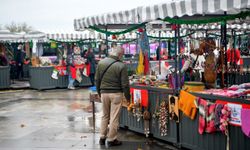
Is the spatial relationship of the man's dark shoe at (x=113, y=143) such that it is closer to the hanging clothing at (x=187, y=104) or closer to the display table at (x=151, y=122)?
the display table at (x=151, y=122)

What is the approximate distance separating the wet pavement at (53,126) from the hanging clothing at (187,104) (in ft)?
3.73

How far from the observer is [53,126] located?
1049cm

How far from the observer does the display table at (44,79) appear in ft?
63.4

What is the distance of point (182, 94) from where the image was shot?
735cm

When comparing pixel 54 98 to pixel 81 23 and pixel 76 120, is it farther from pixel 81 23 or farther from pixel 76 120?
pixel 81 23

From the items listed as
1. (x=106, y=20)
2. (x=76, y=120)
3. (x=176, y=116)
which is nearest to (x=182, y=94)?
(x=176, y=116)

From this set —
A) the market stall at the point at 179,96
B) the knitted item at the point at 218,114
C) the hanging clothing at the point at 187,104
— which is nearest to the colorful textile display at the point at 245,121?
the market stall at the point at 179,96

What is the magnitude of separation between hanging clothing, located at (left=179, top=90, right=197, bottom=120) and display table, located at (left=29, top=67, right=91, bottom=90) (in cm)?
1301

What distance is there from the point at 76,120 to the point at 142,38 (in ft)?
11.0

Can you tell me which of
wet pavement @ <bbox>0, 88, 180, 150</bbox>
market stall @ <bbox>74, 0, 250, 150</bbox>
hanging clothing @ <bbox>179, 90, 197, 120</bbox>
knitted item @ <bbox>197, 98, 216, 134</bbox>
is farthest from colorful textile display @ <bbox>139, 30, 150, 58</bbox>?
knitted item @ <bbox>197, 98, 216, 134</bbox>

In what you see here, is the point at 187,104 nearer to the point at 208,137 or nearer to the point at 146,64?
the point at 208,137

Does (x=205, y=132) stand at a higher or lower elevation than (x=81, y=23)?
lower

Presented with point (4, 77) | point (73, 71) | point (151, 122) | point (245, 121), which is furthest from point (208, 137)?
point (4, 77)

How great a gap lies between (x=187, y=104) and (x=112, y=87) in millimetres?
1619
